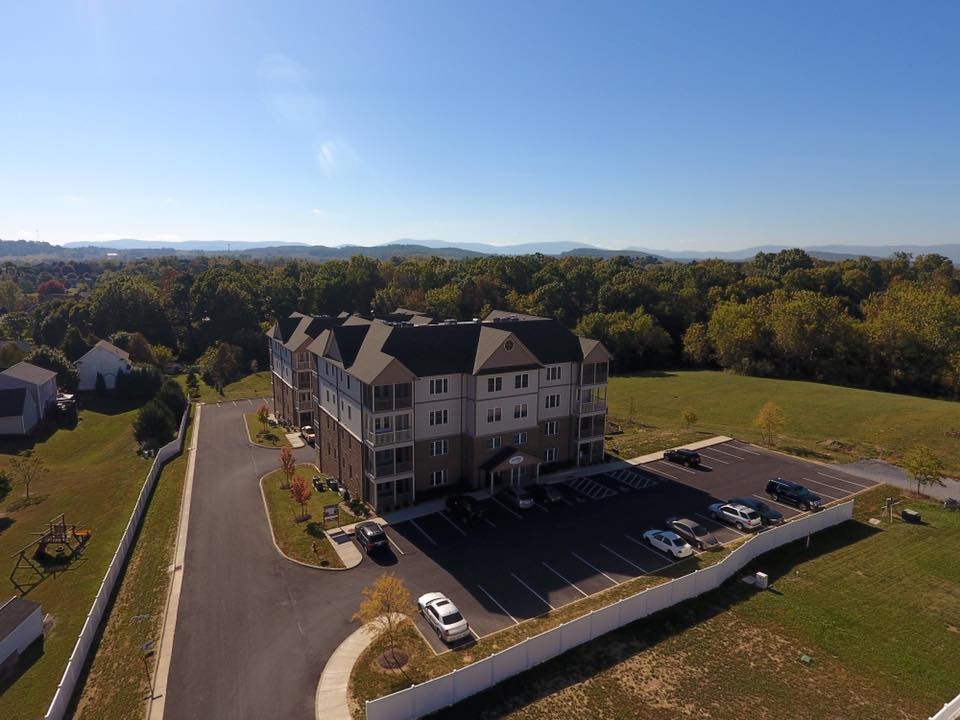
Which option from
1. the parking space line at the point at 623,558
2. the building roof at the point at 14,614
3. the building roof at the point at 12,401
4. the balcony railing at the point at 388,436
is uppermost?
the balcony railing at the point at 388,436

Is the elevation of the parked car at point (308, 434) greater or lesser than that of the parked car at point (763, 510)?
lesser

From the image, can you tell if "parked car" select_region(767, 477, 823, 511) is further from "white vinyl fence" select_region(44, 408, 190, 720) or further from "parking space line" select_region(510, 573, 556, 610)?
"white vinyl fence" select_region(44, 408, 190, 720)

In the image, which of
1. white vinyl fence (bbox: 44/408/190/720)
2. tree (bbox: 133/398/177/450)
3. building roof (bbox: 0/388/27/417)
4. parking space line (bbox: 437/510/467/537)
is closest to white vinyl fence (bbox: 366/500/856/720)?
parking space line (bbox: 437/510/467/537)

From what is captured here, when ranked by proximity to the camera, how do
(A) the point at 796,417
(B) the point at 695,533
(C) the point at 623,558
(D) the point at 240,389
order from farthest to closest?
(D) the point at 240,389
(A) the point at 796,417
(B) the point at 695,533
(C) the point at 623,558

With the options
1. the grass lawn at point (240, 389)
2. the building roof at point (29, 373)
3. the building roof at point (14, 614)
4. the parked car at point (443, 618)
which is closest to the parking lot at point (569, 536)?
the parked car at point (443, 618)

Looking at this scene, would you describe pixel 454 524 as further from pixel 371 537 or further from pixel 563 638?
pixel 563 638

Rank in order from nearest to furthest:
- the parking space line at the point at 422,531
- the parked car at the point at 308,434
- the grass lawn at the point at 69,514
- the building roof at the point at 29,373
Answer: the grass lawn at the point at 69,514, the parking space line at the point at 422,531, the parked car at the point at 308,434, the building roof at the point at 29,373

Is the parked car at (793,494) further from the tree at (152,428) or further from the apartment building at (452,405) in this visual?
the tree at (152,428)

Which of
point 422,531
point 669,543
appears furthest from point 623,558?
point 422,531
